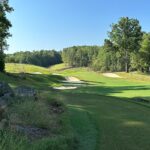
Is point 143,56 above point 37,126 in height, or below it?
above

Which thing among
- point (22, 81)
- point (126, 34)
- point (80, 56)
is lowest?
point (22, 81)

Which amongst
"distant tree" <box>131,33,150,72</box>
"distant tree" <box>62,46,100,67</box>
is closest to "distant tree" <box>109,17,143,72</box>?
"distant tree" <box>131,33,150,72</box>

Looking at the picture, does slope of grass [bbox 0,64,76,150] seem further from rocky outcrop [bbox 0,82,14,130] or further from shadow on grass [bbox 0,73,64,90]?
shadow on grass [bbox 0,73,64,90]

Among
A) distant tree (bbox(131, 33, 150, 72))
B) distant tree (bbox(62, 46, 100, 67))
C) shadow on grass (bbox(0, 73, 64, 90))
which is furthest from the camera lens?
distant tree (bbox(62, 46, 100, 67))

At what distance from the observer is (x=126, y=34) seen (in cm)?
9319

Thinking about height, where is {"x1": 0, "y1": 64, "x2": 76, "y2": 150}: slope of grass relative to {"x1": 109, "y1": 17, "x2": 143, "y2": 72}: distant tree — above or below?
below

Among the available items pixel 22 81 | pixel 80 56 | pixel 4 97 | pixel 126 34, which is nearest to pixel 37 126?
pixel 4 97

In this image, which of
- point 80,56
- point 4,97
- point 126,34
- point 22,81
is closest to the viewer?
point 4,97

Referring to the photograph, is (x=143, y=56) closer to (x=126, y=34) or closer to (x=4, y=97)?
(x=126, y=34)

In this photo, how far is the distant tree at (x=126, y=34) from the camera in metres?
92.5

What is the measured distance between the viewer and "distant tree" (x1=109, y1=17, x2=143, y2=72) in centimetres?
9250

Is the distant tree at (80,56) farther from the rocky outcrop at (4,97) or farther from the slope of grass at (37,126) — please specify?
the slope of grass at (37,126)

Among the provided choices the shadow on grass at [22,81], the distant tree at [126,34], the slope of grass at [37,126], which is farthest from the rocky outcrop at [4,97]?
the distant tree at [126,34]

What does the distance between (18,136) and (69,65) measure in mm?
179113
